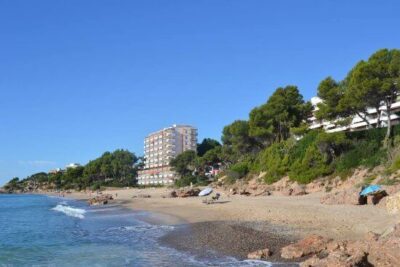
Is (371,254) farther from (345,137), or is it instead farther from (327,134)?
(345,137)

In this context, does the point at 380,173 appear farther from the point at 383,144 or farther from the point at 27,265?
the point at 27,265

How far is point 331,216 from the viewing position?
21.5 metres

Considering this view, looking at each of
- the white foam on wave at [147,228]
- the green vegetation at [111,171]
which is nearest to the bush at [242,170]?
the white foam on wave at [147,228]

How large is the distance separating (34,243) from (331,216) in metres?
15.2

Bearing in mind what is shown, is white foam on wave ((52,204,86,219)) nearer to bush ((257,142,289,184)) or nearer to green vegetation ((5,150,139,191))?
bush ((257,142,289,184))

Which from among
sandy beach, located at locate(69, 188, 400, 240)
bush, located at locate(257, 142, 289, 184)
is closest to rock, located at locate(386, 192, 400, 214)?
sandy beach, located at locate(69, 188, 400, 240)

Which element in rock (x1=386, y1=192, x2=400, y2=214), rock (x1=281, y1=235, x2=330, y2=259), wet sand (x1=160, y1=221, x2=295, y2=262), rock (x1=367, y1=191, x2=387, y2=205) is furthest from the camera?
rock (x1=367, y1=191, x2=387, y2=205)

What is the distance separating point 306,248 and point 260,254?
1.53 meters

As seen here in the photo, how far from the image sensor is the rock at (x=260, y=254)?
14.9m

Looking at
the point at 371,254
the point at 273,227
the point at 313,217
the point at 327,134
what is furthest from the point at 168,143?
the point at 371,254

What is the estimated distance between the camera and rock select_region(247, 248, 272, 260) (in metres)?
14.9

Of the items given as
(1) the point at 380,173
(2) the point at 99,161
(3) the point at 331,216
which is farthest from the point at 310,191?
(2) the point at 99,161

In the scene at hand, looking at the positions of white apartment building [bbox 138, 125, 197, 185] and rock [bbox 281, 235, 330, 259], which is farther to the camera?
white apartment building [bbox 138, 125, 197, 185]

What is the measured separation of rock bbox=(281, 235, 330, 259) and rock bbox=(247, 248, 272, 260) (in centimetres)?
51
